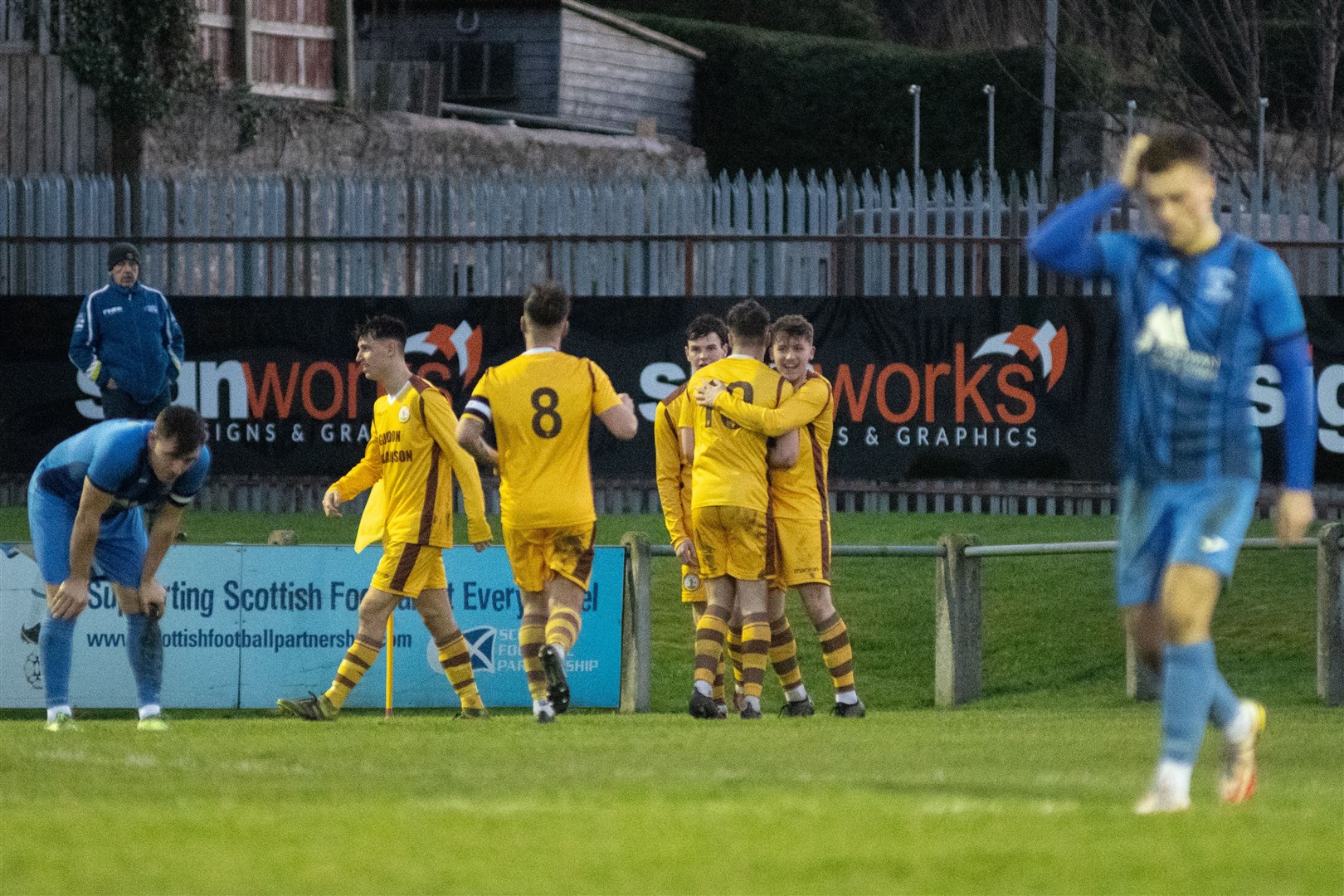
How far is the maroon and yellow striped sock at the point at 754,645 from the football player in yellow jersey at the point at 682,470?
0.51 feet

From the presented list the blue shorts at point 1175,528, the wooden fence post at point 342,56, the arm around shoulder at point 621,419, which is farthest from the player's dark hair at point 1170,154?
the wooden fence post at point 342,56

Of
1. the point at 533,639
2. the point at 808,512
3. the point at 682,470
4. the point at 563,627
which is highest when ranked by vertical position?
the point at 682,470

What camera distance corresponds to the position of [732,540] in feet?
37.1

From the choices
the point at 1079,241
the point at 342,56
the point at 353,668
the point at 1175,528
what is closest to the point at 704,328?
the point at 353,668

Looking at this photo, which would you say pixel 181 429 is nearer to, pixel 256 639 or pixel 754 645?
pixel 754 645

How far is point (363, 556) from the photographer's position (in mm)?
13789

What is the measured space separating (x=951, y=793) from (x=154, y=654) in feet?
18.0

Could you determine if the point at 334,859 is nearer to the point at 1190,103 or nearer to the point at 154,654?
the point at 154,654

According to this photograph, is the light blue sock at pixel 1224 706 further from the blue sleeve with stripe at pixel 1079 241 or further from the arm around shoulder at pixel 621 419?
the arm around shoulder at pixel 621 419

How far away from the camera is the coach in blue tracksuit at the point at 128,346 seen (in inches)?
659

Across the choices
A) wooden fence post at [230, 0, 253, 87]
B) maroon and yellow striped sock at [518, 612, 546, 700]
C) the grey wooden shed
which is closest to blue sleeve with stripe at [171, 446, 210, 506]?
maroon and yellow striped sock at [518, 612, 546, 700]

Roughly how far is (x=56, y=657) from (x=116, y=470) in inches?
58.0

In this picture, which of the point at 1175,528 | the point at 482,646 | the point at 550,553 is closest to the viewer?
the point at 1175,528

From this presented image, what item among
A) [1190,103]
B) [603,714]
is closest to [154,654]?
[603,714]
